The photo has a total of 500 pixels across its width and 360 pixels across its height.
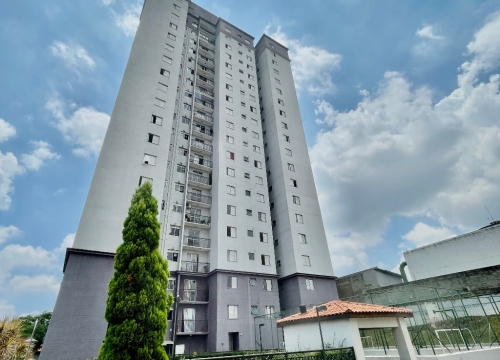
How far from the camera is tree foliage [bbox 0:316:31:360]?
11398 mm

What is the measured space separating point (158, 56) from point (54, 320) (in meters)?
29.5

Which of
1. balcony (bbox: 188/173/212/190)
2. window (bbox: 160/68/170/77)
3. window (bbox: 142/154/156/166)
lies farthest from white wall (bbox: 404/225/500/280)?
window (bbox: 160/68/170/77)

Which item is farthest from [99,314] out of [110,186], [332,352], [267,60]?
[267,60]

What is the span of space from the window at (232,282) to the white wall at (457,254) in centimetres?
2194

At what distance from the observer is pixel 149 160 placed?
27172mm

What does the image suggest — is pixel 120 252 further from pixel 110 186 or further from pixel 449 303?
pixel 449 303

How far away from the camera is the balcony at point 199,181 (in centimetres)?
3126

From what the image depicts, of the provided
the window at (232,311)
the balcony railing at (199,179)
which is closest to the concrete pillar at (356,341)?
the window at (232,311)

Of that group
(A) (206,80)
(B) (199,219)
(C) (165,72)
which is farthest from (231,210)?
(A) (206,80)

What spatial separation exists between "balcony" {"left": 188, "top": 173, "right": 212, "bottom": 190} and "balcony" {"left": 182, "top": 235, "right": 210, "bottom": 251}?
6.19 meters

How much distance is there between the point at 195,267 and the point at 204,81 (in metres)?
26.2

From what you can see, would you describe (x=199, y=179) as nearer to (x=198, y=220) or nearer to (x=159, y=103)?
(x=198, y=220)

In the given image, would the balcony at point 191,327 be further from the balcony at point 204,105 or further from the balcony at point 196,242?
the balcony at point 204,105

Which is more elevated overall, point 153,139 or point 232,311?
point 153,139
